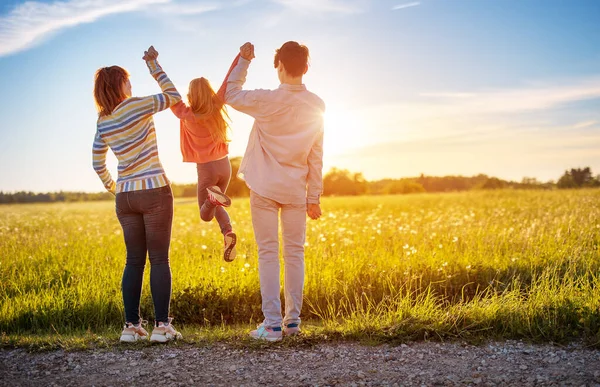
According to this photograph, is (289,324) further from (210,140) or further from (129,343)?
(210,140)

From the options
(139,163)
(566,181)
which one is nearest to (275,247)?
(139,163)

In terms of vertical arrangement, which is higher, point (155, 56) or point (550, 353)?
point (155, 56)

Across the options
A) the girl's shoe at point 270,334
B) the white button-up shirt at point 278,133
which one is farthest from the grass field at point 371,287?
the white button-up shirt at point 278,133

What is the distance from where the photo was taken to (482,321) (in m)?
6.09

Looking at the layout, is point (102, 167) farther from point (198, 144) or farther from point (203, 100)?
point (203, 100)

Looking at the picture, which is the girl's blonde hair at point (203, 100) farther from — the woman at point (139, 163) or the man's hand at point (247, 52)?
the man's hand at point (247, 52)

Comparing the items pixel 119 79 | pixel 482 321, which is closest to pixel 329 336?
pixel 482 321

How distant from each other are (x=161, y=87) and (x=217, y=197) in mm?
1432

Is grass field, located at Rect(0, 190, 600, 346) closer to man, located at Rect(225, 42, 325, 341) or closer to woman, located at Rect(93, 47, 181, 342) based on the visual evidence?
man, located at Rect(225, 42, 325, 341)

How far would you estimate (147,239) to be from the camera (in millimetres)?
5652

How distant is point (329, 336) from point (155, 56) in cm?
360

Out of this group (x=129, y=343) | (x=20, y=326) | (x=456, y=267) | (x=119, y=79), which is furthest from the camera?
(x=456, y=267)

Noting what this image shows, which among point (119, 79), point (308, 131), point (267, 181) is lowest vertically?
point (267, 181)

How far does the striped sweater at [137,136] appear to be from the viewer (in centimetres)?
548
